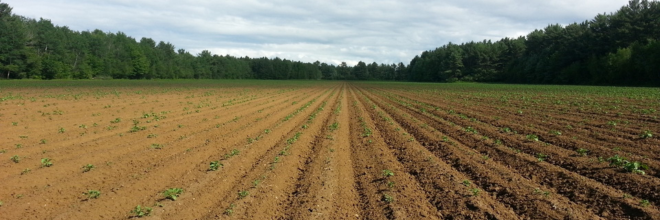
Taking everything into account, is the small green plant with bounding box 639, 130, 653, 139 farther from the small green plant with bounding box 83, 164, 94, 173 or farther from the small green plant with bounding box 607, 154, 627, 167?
the small green plant with bounding box 83, 164, 94, 173

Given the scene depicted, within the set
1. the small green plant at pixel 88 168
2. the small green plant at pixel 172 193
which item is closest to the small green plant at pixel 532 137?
the small green plant at pixel 172 193

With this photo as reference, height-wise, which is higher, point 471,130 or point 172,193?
point 471,130

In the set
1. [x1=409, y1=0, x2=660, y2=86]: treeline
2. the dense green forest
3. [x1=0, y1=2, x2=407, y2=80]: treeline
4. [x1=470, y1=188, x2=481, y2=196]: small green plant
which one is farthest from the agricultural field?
[x1=0, y1=2, x2=407, y2=80]: treeline

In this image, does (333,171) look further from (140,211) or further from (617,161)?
(617,161)

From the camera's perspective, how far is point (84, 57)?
294 feet

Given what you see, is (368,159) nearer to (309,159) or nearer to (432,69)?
(309,159)

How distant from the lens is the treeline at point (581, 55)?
5600cm

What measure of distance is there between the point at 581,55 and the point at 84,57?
10749cm

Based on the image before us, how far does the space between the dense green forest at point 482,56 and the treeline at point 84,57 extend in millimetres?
177

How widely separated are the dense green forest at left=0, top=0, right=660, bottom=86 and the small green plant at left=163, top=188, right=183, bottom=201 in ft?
211

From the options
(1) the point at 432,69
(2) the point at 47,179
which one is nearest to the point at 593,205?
(2) the point at 47,179

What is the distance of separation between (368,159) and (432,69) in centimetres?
12843

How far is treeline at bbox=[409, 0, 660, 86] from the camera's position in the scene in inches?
2205

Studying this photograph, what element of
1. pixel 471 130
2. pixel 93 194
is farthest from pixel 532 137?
pixel 93 194
